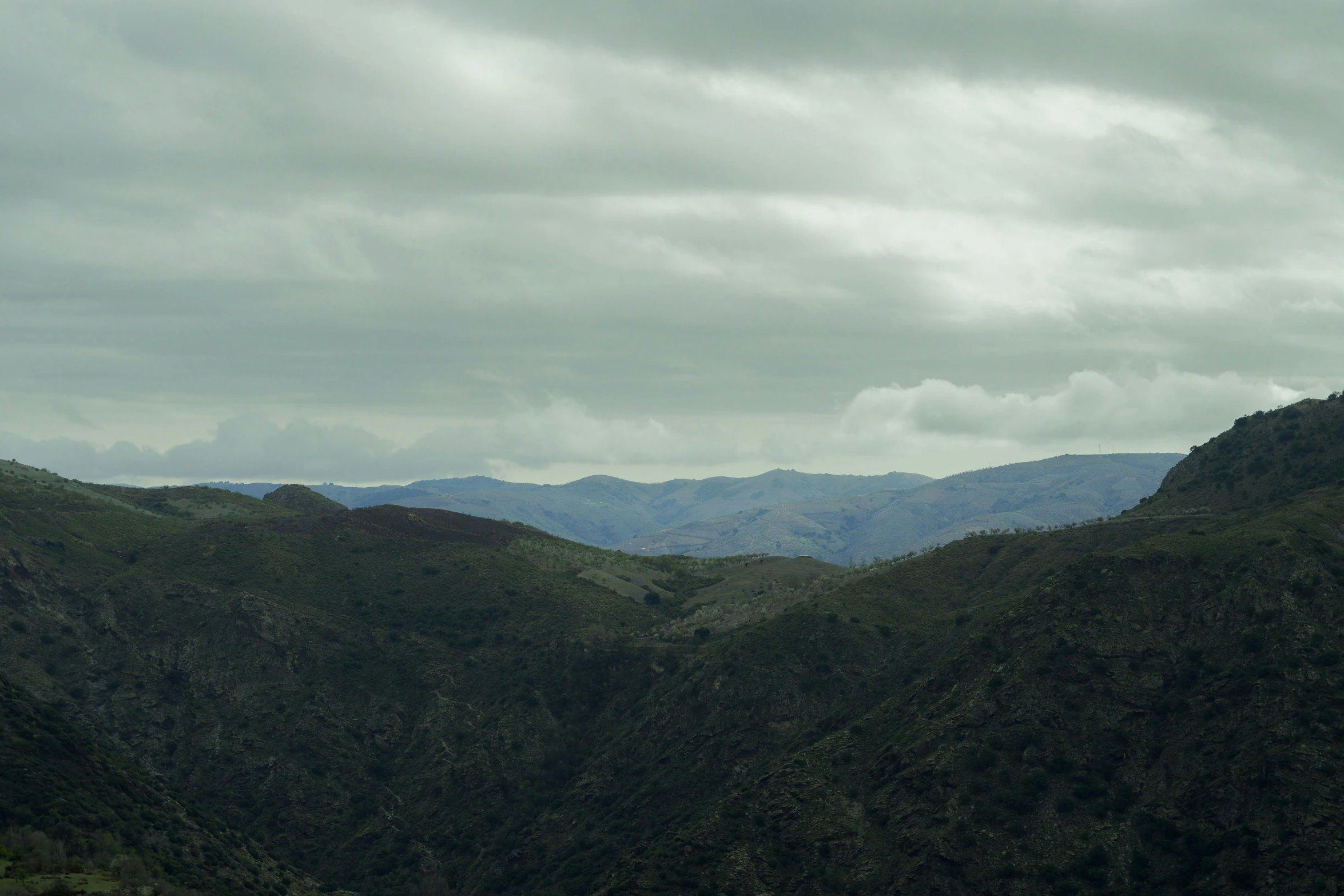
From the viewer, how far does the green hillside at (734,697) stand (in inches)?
3494

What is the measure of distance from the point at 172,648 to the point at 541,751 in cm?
5543

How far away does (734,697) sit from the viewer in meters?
128

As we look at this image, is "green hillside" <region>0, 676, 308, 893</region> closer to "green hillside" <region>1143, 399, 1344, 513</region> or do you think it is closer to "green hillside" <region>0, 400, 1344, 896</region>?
"green hillside" <region>0, 400, 1344, 896</region>

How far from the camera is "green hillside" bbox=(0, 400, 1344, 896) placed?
88.8 meters

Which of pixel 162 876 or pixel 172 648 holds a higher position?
pixel 172 648

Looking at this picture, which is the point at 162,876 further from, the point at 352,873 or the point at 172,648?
the point at 172,648

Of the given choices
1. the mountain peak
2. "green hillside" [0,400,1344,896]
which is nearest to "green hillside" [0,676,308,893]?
"green hillside" [0,400,1344,896]

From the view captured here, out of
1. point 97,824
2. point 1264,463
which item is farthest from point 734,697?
point 1264,463

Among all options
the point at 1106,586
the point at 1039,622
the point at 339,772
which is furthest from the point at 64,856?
the point at 1106,586

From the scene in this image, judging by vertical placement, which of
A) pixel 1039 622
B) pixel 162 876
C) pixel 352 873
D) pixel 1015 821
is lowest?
pixel 352 873

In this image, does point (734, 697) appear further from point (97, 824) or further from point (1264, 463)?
point (1264, 463)

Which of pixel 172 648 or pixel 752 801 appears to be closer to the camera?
pixel 752 801

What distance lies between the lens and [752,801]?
10269 centimetres

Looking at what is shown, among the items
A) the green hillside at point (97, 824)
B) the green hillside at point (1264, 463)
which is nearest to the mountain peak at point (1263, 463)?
the green hillside at point (1264, 463)
